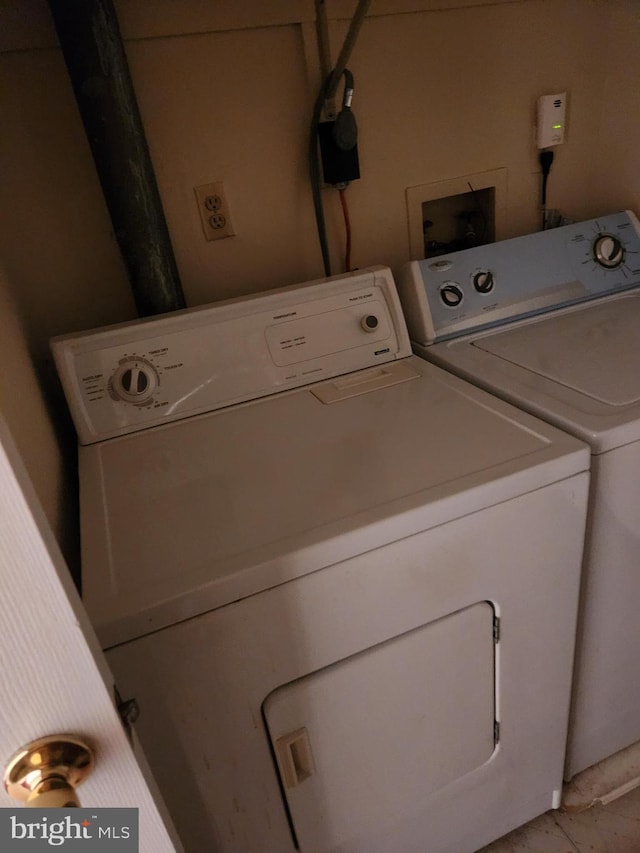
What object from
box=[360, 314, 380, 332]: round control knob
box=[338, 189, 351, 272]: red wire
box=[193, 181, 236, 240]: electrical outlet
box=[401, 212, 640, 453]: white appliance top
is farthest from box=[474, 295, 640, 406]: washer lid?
box=[193, 181, 236, 240]: electrical outlet

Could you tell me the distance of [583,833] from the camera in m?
1.16

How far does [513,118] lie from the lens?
1433mm

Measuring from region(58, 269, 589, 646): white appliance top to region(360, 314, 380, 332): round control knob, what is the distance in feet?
0.04

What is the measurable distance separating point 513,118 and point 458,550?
1178mm

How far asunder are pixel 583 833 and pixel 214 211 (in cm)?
148

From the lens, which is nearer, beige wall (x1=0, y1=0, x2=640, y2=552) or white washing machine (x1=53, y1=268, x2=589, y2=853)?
white washing machine (x1=53, y1=268, x2=589, y2=853)

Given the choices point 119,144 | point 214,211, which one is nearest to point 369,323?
point 214,211

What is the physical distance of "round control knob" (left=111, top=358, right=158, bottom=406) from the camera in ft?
3.42

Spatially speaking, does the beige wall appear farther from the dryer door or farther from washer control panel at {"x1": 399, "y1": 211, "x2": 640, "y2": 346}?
the dryer door

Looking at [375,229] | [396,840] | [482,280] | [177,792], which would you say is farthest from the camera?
[375,229]

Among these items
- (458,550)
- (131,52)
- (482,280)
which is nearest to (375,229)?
(482,280)

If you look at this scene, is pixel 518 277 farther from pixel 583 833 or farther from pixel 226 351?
pixel 583 833

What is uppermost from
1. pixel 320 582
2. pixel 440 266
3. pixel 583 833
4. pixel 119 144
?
pixel 119 144

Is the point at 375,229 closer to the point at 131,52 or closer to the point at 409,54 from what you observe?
the point at 409,54
